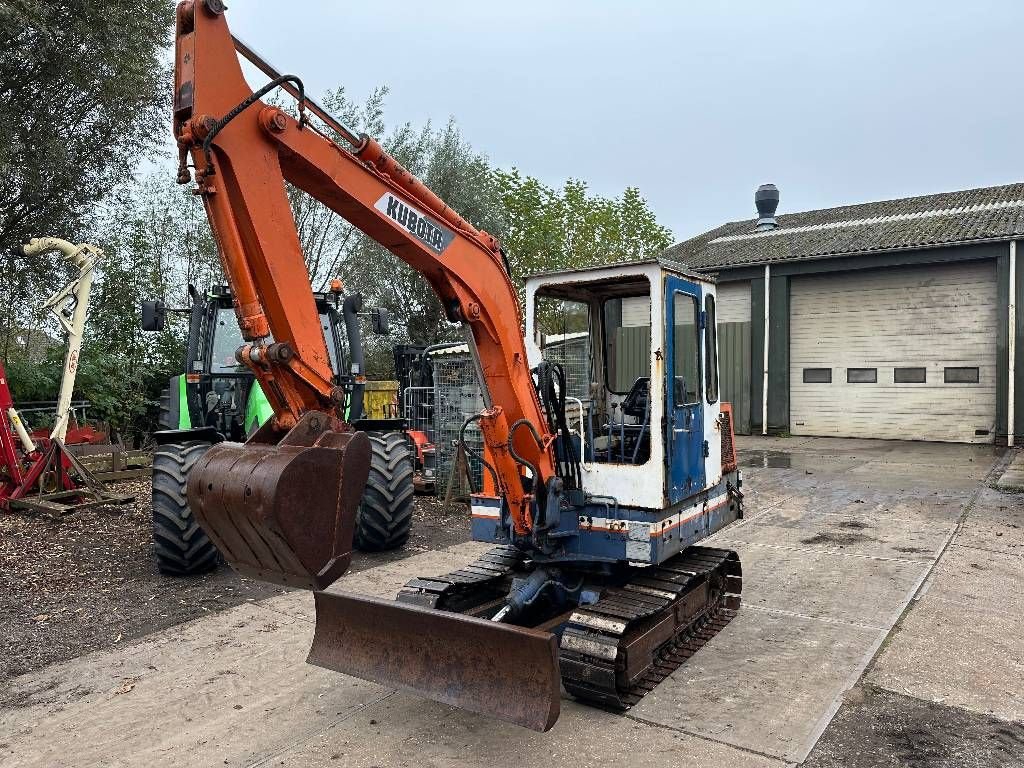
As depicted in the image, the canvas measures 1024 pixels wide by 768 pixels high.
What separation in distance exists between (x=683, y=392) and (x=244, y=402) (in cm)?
493

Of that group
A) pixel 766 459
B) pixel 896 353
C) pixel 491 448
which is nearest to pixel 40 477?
pixel 491 448

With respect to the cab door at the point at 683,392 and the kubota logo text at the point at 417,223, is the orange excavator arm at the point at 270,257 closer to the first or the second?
the kubota logo text at the point at 417,223

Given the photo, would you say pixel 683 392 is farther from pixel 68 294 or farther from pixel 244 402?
pixel 68 294

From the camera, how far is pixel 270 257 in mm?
3410

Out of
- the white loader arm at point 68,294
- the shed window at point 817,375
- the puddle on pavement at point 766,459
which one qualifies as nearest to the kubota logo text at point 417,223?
the white loader arm at point 68,294

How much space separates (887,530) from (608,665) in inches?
233

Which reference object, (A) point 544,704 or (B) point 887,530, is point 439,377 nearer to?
(B) point 887,530

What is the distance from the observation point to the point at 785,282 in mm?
19297

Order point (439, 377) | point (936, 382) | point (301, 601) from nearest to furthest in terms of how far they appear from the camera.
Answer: point (301, 601) → point (439, 377) → point (936, 382)

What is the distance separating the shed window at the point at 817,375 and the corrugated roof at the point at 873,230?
8.94 ft

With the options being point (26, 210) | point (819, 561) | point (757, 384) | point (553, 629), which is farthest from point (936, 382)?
point (26, 210)

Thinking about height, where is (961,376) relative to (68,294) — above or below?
below

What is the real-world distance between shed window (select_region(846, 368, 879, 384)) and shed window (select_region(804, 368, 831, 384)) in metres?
0.47

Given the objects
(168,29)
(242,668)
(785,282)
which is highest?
(168,29)
